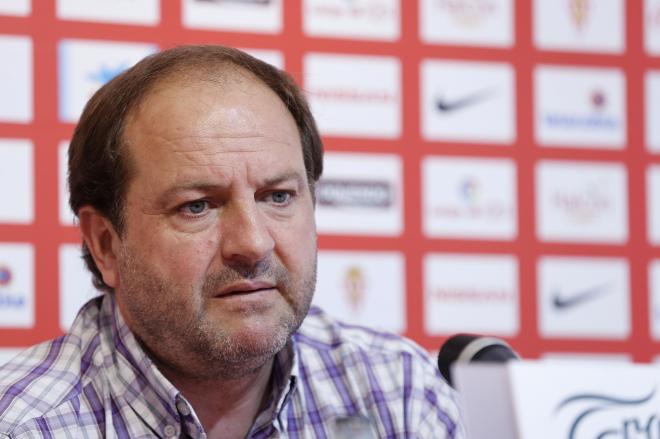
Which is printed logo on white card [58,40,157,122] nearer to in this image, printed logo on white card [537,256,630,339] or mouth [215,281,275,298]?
mouth [215,281,275,298]

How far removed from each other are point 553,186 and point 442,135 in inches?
17.1

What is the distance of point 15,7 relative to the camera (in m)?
2.47

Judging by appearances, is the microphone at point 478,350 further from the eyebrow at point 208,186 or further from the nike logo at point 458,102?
the nike logo at point 458,102

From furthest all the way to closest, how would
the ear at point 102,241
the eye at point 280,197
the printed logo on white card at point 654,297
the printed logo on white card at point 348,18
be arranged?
the printed logo on white card at point 654,297
the printed logo on white card at point 348,18
the ear at point 102,241
the eye at point 280,197

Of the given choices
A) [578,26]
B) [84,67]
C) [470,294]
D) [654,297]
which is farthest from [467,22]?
[84,67]

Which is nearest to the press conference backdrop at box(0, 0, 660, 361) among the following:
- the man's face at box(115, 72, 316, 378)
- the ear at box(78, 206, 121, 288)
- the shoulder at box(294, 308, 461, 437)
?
the ear at box(78, 206, 121, 288)

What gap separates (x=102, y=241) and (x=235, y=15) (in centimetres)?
118

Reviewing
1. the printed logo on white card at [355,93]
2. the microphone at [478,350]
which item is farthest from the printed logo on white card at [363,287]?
the microphone at [478,350]

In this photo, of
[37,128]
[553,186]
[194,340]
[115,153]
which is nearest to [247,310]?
[194,340]

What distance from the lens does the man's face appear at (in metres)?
1.44

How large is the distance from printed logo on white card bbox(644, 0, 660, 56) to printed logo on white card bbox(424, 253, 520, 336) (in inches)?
36.8

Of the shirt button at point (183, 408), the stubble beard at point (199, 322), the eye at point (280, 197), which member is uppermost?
the eye at point (280, 197)

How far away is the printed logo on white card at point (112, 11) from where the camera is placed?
99.1 inches

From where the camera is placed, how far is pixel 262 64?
166 centimetres
